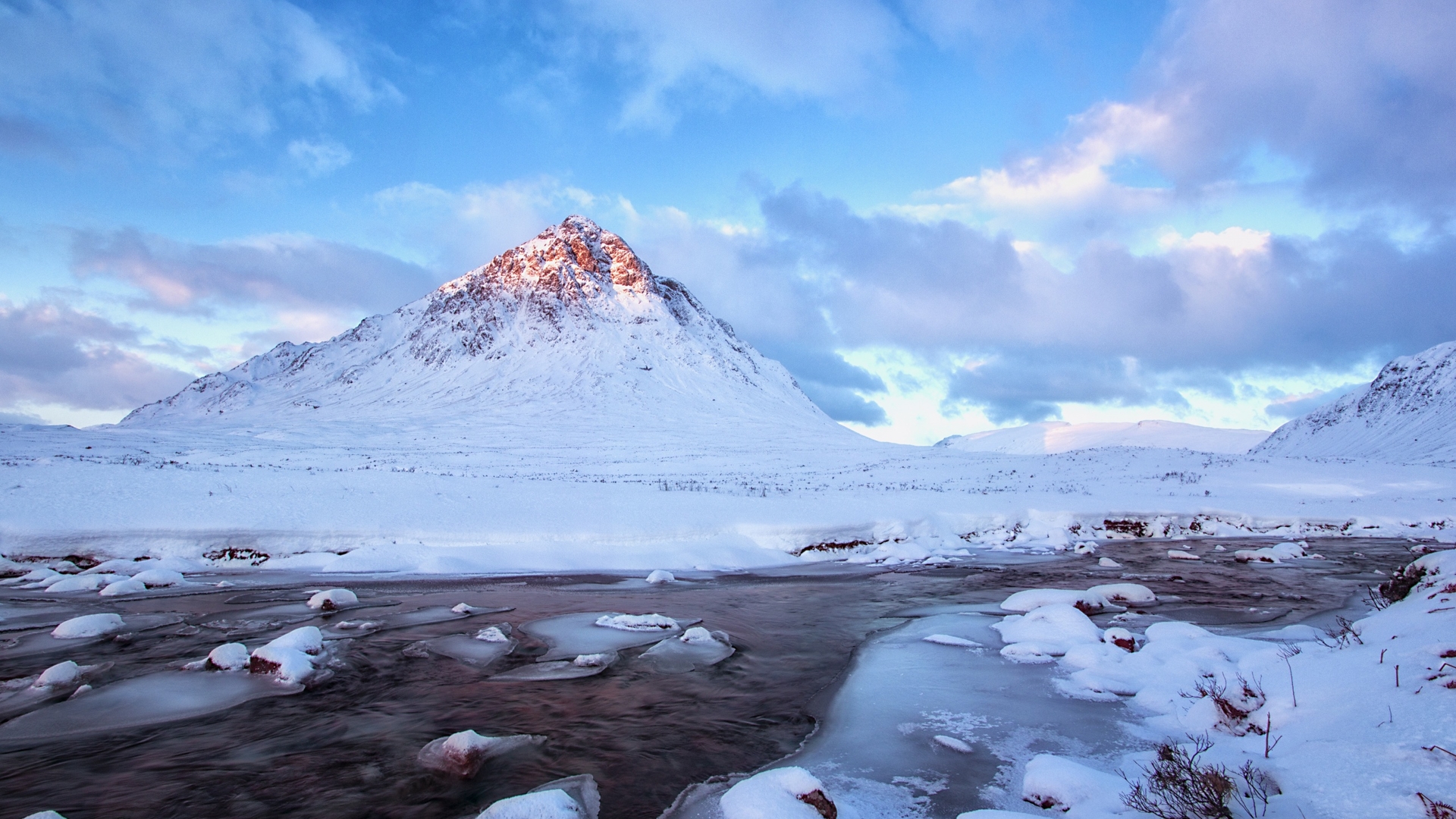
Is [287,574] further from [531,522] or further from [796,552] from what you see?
[796,552]

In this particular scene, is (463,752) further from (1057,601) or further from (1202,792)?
(1057,601)

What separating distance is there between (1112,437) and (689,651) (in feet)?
537

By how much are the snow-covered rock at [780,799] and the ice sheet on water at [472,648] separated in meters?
4.54

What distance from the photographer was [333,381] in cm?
9450

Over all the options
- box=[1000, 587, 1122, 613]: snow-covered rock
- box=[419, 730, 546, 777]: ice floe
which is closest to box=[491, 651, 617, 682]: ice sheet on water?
box=[419, 730, 546, 777]: ice floe

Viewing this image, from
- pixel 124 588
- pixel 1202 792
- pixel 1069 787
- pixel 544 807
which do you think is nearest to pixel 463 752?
pixel 544 807

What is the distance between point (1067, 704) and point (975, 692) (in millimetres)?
790

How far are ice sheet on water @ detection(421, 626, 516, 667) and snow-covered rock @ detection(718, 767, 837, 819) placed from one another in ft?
14.9

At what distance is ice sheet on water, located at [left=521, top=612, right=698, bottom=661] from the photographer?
321 inches

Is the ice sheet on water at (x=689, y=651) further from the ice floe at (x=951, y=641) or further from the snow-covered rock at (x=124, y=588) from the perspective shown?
the snow-covered rock at (x=124, y=588)

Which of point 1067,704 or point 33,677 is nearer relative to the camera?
point 1067,704

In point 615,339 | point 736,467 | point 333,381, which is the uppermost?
point 615,339

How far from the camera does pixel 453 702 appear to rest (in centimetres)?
621

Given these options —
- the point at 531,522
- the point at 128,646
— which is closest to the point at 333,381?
the point at 531,522
